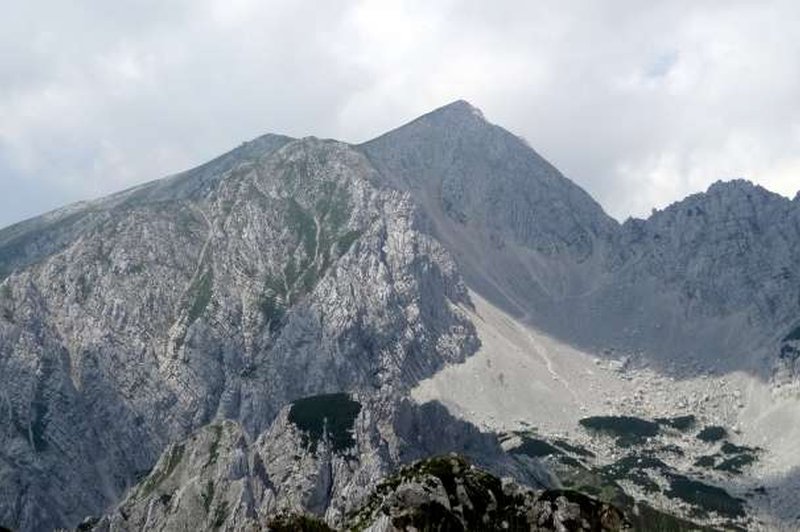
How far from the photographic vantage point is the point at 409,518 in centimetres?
16238

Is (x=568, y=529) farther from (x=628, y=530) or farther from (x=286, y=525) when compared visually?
(x=286, y=525)

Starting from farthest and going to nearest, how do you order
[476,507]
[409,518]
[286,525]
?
[476,507] < [409,518] < [286,525]

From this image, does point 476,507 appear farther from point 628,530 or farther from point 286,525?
point 286,525

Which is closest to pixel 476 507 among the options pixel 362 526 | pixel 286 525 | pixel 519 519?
pixel 519 519

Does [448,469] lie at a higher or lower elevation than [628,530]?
higher

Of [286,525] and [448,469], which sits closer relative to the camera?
[286,525]

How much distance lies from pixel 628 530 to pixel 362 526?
150 ft

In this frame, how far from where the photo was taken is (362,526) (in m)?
172

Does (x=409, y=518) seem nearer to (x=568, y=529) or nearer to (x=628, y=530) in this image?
(x=568, y=529)

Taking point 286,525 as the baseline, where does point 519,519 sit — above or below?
below

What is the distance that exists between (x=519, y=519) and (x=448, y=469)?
17.0 meters

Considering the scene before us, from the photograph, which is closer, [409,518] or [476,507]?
[409,518]

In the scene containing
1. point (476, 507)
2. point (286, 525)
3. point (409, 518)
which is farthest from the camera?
point (476, 507)

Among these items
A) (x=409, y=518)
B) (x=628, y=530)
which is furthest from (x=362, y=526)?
(x=628, y=530)
